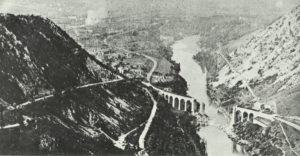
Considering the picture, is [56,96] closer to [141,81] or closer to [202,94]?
[141,81]

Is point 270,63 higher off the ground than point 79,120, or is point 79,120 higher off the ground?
point 270,63

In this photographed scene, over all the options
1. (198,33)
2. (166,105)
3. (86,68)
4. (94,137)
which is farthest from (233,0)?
(94,137)

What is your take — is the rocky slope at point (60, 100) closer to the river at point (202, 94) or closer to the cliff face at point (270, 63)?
the river at point (202, 94)

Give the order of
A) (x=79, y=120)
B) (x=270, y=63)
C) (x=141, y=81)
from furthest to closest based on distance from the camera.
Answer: (x=270, y=63), (x=141, y=81), (x=79, y=120)

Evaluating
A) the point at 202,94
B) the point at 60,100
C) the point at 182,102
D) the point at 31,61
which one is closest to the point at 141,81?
the point at 182,102

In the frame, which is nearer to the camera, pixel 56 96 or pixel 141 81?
pixel 56 96
